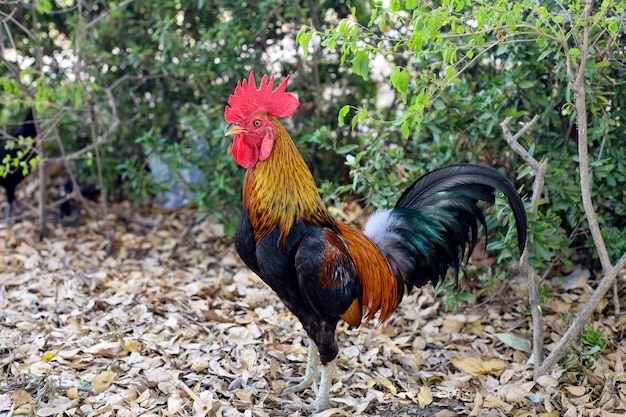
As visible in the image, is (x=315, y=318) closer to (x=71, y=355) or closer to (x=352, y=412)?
(x=352, y=412)

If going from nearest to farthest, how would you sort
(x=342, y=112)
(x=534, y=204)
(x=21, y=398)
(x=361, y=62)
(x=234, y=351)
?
(x=361, y=62), (x=342, y=112), (x=21, y=398), (x=534, y=204), (x=234, y=351)

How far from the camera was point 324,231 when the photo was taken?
3377mm

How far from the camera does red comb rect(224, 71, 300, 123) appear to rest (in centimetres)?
323

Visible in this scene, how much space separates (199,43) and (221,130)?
951mm

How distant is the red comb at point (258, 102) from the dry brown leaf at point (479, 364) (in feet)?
6.94

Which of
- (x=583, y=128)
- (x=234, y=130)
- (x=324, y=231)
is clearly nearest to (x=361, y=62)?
(x=234, y=130)

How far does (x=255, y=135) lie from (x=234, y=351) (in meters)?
1.61

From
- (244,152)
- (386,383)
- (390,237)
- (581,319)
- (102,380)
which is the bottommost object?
(386,383)

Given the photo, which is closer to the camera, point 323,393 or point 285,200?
point 285,200

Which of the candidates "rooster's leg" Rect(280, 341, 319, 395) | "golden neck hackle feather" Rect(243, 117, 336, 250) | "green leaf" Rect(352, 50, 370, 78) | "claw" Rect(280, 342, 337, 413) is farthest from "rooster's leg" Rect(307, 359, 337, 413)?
"green leaf" Rect(352, 50, 370, 78)

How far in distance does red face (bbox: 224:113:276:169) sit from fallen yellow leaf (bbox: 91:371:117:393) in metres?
1.53

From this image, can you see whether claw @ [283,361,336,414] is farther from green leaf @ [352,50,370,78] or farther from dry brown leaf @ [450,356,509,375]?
green leaf @ [352,50,370,78]

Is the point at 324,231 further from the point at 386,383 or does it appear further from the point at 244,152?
the point at 386,383

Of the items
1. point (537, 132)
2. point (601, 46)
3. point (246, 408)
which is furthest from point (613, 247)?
point (246, 408)
